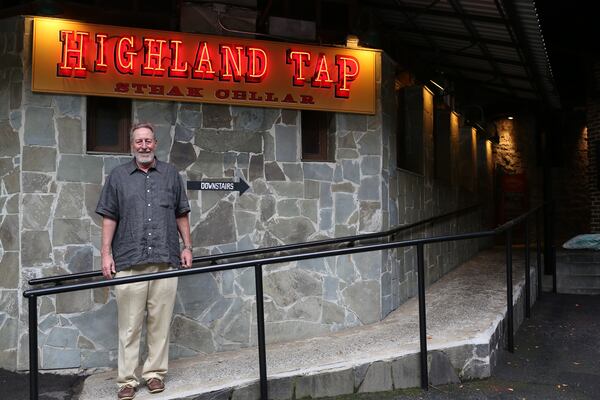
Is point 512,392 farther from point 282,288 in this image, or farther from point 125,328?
point 125,328

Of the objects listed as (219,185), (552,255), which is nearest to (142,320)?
(219,185)

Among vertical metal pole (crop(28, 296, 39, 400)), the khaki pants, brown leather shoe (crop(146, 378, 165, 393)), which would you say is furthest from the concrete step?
vertical metal pole (crop(28, 296, 39, 400))

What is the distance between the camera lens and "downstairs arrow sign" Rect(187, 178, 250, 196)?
4.77 metres

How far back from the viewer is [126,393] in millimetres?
3404

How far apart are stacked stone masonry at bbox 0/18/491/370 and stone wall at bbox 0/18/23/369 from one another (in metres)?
0.01

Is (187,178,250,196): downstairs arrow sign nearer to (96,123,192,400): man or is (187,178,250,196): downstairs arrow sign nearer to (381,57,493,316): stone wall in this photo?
(96,123,192,400): man

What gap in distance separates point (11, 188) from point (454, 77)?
6654mm

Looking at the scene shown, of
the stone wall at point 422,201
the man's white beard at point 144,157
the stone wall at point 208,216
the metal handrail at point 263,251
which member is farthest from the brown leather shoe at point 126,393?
the stone wall at point 422,201

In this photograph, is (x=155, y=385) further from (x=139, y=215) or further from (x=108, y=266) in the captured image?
(x=139, y=215)

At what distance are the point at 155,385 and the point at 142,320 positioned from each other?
0.42m

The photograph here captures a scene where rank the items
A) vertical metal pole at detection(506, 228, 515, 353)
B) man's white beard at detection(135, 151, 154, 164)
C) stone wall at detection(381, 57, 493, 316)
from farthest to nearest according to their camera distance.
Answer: stone wall at detection(381, 57, 493, 316), vertical metal pole at detection(506, 228, 515, 353), man's white beard at detection(135, 151, 154, 164)

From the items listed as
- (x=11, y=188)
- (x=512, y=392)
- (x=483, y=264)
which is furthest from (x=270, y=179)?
(x=483, y=264)

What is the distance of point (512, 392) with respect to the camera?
3646mm

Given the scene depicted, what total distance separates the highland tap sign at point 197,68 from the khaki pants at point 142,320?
1843 mm
